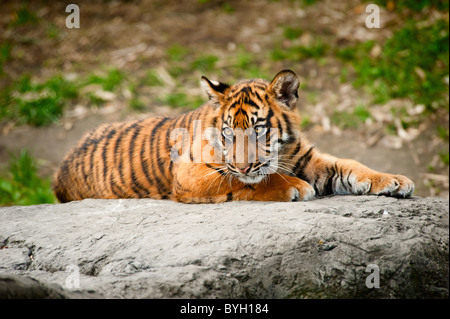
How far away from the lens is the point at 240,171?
3.61 meters

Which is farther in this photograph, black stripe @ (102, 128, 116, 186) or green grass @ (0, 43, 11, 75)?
green grass @ (0, 43, 11, 75)

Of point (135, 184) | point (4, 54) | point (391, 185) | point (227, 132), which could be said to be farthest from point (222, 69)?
point (391, 185)

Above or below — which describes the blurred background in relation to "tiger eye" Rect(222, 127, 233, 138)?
above

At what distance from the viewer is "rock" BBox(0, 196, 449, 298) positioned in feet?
9.43

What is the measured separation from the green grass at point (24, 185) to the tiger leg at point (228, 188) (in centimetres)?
275

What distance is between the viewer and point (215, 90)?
12.7 ft

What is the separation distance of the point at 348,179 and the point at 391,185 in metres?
0.35

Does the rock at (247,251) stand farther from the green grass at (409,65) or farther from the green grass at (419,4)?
the green grass at (419,4)

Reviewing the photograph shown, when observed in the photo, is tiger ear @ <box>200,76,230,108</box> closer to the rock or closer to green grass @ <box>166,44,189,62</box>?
the rock

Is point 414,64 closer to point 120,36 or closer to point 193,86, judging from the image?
point 193,86

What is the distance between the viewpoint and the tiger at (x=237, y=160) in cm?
370

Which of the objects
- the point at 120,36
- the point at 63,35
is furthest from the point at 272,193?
the point at 63,35

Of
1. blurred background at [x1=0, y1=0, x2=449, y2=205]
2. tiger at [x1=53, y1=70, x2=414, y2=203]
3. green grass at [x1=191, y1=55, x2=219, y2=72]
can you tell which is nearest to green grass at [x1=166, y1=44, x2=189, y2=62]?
blurred background at [x1=0, y1=0, x2=449, y2=205]

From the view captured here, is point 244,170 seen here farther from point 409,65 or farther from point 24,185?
point 409,65
